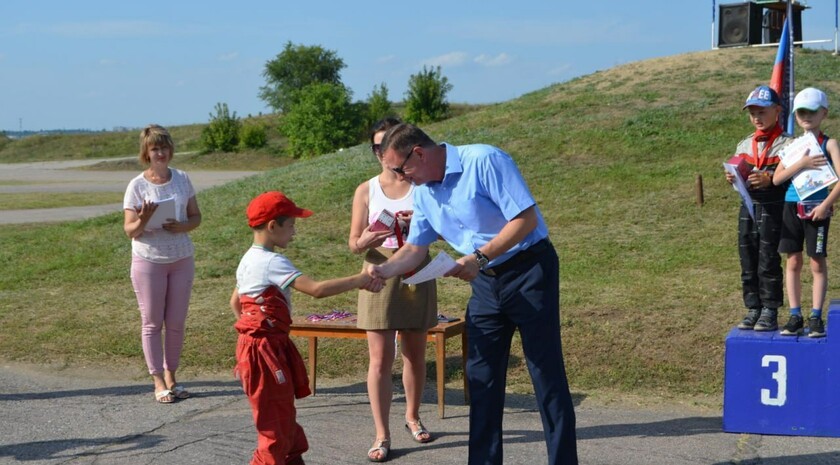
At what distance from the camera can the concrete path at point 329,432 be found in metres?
5.79

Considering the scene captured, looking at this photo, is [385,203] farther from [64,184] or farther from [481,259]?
[64,184]

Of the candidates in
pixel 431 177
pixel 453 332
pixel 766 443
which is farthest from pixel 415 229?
pixel 766 443

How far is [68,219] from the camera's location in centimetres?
2070

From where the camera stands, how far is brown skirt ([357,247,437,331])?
18.8 ft

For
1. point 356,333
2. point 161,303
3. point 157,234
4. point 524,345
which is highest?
point 157,234

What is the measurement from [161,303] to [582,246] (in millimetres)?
6738

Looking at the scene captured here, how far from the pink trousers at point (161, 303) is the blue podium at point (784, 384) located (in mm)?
3785

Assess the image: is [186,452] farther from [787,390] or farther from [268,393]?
[787,390]

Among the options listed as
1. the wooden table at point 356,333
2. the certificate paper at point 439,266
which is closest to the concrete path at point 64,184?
the wooden table at point 356,333

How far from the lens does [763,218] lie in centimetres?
654

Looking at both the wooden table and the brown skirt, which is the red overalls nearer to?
the brown skirt

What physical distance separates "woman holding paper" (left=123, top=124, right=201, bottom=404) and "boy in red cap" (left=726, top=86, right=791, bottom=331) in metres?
3.77

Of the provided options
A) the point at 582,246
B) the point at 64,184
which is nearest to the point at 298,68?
the point at 64,184

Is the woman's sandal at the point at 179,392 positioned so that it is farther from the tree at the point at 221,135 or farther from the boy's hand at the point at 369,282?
the tree at the point at 221,135
